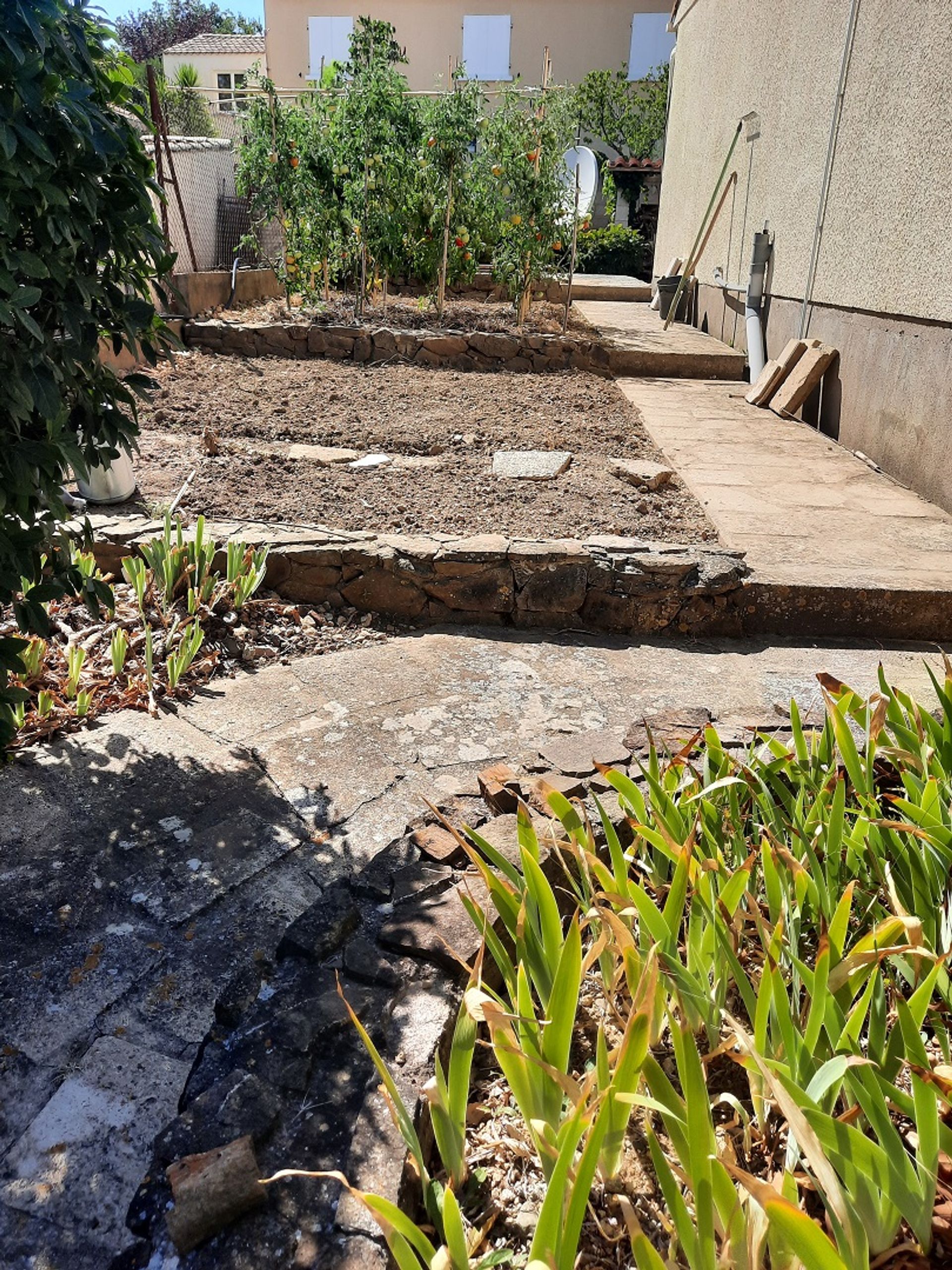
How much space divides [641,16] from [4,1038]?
25.3m

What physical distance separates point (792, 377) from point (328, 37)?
2114cm

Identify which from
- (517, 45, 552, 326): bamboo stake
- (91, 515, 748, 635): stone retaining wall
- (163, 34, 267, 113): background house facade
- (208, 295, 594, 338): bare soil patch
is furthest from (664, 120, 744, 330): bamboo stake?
(163, 34, 267, 113): background house facade

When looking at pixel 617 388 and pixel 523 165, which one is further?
pixel 523 165

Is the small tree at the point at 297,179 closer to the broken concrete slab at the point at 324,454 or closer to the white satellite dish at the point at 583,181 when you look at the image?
the white satellite dish at the point at 583,181

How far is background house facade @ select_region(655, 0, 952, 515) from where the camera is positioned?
4.87 m

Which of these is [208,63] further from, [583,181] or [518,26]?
[583,181]

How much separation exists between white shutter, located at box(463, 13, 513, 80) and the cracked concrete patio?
22.7 metres

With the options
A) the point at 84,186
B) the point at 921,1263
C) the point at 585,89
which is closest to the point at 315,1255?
the point at 921,1263

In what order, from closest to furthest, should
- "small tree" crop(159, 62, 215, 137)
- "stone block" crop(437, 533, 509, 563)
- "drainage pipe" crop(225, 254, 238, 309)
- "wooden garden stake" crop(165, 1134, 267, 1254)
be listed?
"wooden garden stake" crop(165, 1134, 267, 1254) < "stone block" crop(437, 533, 509, 563) < "drainage pipe" crop(225, 254, 238, 309) < "small tree" crop(159, 62, 215, 137)

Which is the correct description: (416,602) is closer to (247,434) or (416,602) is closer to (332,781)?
(332,781)

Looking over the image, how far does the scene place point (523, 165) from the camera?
9180mm

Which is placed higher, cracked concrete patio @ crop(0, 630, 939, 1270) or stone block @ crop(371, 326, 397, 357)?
stone block @ crop(371, 326, 397, 357)

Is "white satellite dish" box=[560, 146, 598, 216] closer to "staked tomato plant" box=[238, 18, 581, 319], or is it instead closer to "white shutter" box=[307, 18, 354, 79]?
"staked tomato plant" box=[238, 18, 581, 319]

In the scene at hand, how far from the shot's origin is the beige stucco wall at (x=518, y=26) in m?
21.7
